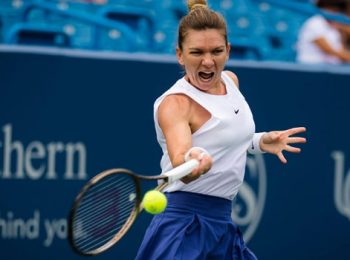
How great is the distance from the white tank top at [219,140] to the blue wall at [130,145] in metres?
2.53

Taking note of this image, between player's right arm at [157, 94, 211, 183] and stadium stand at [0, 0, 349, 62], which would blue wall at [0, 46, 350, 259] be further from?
player's right arm at [157, 94, 211, 183]

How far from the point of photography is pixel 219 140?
13.6ft

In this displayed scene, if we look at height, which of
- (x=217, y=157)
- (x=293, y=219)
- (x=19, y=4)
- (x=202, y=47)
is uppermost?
(x=19, y=4)

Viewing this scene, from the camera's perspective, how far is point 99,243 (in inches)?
153

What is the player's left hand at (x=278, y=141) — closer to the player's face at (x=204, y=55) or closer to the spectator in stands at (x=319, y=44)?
the player's face at (x=204, y=55)

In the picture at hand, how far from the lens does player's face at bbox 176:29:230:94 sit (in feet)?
13.4

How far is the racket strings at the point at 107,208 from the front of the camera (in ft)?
12.6

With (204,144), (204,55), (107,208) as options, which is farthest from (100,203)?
(204,55)

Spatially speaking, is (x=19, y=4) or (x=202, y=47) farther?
(x=19, y=4)

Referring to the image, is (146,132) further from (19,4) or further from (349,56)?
(349,56)

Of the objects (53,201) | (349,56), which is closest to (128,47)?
(53,201)

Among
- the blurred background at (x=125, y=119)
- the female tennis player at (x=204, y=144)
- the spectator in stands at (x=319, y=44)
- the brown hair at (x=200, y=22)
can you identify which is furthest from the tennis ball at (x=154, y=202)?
the spectator in stands at (x=319, y=44)

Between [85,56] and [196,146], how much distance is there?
9.19 feet

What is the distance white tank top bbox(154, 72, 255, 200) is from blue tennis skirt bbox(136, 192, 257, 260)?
2.0 inches
